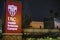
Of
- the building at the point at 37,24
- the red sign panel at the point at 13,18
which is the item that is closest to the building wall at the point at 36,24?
the building at the point at 37,24

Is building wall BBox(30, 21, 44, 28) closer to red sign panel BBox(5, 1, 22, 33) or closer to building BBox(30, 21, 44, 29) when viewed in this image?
building BBox(30, 21, 44, 29)

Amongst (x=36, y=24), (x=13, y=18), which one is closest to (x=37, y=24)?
(x=36, y=24)

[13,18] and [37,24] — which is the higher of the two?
[13,18]

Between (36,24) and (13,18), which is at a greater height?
(13,18)

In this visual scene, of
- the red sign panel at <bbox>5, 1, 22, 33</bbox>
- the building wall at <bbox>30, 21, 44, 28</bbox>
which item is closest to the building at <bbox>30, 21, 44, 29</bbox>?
the building wall at <bbox>30, 21, 44, 28</bbox>

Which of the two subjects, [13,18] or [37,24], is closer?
[13,18]

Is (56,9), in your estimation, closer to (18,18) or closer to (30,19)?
(30,19)

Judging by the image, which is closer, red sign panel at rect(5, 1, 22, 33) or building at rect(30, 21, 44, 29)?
red sign panel at rect(5, 1, 22, 33)

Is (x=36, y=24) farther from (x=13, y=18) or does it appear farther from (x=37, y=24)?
(x=13, y=18)

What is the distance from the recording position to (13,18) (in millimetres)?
9219

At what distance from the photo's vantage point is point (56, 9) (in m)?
10.6

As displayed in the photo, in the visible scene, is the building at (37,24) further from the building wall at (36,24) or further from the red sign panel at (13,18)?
the red sign panel at (13,18)

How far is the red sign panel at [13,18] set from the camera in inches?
362

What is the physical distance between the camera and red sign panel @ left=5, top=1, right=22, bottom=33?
30.2ft
